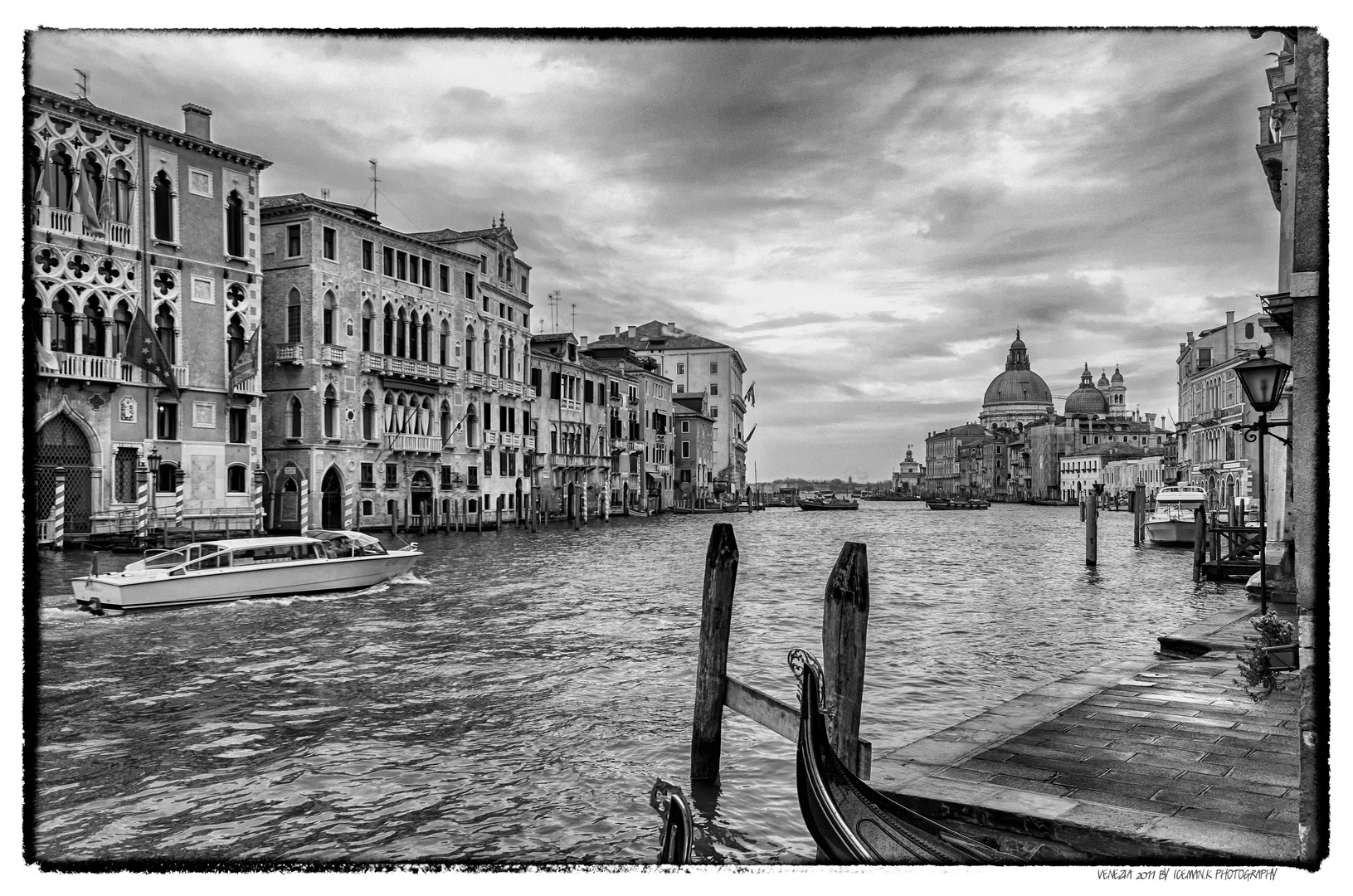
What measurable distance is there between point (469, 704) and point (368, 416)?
16669 millimetres

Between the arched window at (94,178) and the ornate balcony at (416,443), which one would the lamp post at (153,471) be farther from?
the ornate balcony at (416,443)

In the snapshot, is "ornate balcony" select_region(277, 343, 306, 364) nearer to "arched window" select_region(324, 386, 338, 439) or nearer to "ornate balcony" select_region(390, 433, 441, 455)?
"arched window" select_region(324, 386, 338, 439)

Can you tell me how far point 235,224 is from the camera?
16438mm

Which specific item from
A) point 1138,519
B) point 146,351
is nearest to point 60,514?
point 146,351

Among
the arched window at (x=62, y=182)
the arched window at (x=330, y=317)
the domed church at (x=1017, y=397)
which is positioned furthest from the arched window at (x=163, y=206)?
the domed church at (x=1017, y=397)

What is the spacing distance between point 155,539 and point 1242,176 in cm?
1332

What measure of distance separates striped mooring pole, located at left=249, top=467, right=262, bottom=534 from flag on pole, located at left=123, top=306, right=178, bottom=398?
2773mm

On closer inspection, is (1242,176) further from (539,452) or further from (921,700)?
(539,452)

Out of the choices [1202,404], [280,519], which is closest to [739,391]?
[1202,404]

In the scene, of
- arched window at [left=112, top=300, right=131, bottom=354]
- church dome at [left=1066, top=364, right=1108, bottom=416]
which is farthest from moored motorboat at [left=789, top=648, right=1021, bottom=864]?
church dome at [left=1066, top=364, right=1108, bottom=416]

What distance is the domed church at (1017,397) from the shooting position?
295 feet

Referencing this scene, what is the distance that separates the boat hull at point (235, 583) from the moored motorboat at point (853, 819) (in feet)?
25.0

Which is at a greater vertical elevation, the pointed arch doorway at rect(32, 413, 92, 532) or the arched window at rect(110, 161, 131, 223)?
the arched window at rect(110, 161, 131, 223)

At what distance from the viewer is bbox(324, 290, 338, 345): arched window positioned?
65.4 feet
